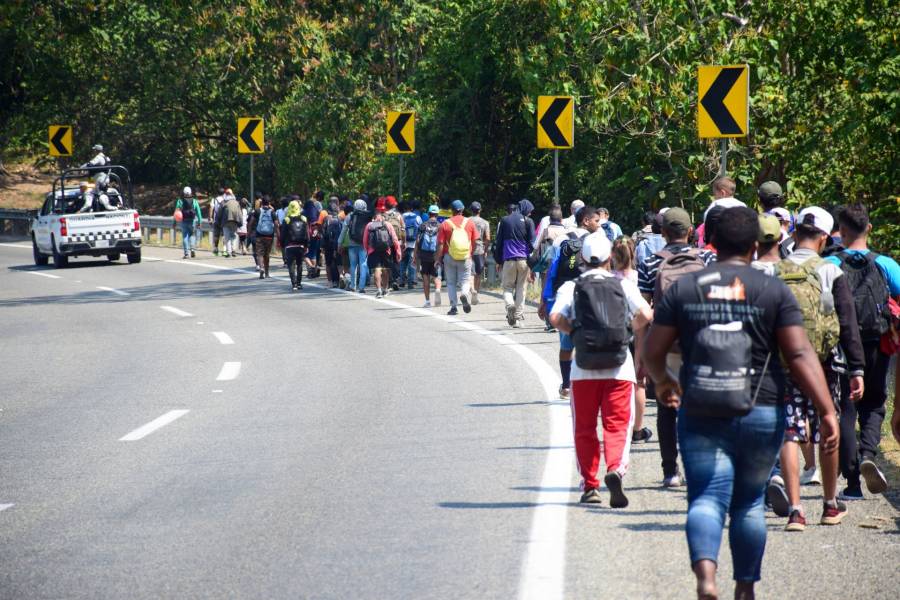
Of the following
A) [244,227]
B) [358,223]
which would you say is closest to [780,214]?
[358,223]

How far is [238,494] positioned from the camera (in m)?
8.30

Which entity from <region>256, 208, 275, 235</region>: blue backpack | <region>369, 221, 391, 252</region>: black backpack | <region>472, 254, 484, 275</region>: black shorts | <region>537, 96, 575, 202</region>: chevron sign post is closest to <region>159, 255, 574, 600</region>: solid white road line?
<region>537, 96, 575, 202</region>: chevron sign post

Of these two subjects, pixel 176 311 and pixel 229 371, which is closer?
pixel 229 371

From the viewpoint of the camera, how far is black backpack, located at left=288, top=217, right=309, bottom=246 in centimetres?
2497

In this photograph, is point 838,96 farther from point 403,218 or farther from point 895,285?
point 895,285

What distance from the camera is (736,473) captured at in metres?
5.38

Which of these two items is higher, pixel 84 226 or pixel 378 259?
pixel 84 226

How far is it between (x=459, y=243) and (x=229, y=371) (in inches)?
233

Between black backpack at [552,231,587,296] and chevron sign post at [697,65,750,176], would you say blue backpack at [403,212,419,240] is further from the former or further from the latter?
black backpack at [552,231,587,296]

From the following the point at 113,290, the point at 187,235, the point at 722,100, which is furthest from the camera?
the point at 187,235

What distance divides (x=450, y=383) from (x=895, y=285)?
6.30 meters

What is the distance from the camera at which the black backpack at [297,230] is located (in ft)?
81.9

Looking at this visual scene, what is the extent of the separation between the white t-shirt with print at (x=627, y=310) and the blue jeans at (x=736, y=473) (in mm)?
2686

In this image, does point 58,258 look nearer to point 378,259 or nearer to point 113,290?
point 113,290
